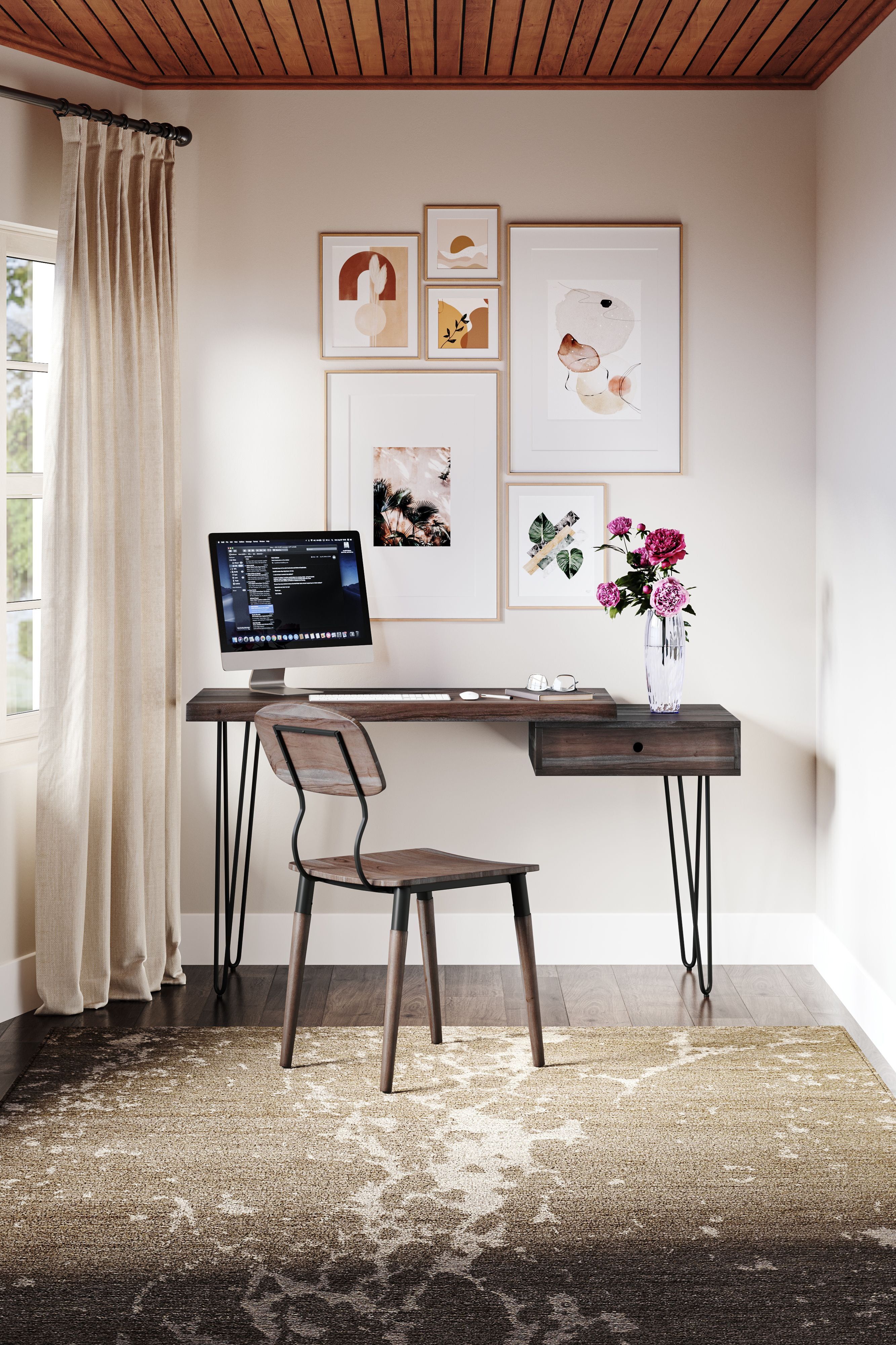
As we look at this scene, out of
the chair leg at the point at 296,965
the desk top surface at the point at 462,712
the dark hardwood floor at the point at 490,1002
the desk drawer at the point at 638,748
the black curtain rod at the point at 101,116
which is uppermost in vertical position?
the black curtain rod at the point at 101,116

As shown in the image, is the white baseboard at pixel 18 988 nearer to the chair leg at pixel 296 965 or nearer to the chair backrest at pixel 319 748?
the chair leg at pixel 296 965

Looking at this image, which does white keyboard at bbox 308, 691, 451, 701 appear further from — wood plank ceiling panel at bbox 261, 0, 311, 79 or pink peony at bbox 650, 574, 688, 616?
wood plank ceiling panel at bbox 261, 0, 311, 79

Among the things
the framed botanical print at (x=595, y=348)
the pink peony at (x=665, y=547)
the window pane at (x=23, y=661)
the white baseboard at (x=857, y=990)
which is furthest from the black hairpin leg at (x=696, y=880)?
the window pane at (x=23, y=661)

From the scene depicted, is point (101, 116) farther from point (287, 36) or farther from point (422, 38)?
point (422, 38)

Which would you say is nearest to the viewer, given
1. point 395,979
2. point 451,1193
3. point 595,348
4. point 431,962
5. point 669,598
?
point 451,1193

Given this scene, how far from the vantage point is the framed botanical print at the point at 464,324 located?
3814mm

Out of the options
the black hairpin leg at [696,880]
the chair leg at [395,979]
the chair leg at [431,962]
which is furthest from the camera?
the black hairpin leg at [696,880]

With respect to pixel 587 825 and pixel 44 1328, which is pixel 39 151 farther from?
pixel 44 1328

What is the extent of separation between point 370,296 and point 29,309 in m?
1.01

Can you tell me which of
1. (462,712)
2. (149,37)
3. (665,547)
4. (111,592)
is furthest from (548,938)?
(149,37)

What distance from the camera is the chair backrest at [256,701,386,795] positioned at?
9.01ft

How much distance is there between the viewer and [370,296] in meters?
3.81

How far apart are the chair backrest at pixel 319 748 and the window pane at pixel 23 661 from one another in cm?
101

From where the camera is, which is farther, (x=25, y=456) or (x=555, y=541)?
(x=555, y=541)
